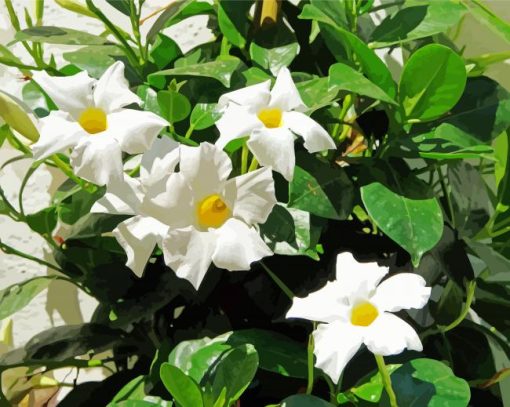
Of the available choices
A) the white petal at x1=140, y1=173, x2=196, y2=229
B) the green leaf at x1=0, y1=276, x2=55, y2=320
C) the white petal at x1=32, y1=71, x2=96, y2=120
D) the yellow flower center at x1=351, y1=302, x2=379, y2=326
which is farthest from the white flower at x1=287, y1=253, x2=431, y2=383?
the green leaf at x1=0, y1=276, x2=55, y2=320

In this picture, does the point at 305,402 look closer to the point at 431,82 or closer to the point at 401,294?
the point at 401,294

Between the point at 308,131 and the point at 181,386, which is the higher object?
the point at 308,131

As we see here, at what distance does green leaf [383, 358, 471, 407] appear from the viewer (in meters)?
0.49

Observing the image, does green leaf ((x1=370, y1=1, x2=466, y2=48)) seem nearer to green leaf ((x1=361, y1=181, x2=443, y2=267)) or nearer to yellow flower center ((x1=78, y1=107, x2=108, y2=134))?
green leaf ((x1=361, y1=181, x2=443, y2=267))

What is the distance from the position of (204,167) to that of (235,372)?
165mm

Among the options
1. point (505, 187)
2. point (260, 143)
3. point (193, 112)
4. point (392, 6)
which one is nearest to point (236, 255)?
point (260, 143)

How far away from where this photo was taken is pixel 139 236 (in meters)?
0.47

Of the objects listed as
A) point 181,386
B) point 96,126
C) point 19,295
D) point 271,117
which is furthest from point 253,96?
point 19,295

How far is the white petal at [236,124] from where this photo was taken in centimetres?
48

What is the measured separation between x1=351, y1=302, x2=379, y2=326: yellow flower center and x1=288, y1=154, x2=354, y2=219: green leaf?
92mm

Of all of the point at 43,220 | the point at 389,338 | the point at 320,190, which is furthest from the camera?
the point at 43,220

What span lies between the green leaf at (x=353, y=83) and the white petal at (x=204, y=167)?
0.13m

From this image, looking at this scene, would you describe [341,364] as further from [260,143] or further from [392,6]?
[392,6]

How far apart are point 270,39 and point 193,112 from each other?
0.42ft
